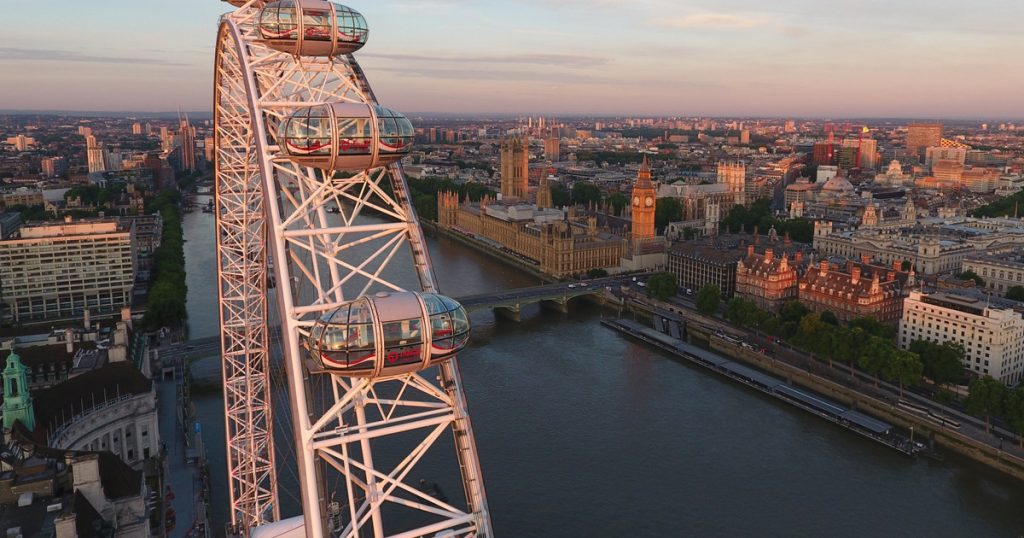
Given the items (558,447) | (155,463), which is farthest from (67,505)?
(558,447)

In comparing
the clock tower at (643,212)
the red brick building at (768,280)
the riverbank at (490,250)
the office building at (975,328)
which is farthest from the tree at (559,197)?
the office building at (975,328)

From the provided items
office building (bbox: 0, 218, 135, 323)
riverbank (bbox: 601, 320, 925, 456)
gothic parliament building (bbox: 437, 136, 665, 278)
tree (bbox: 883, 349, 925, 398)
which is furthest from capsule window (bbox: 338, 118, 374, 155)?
gothic parliament building (bbox: 437, 136, 665, 278)

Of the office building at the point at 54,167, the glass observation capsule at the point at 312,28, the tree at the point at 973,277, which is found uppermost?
the glass observation capsule at the point at 312,28

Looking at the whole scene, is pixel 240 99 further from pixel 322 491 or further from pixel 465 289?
pixel 465 289

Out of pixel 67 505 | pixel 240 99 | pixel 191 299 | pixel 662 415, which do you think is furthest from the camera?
pixel 191 299

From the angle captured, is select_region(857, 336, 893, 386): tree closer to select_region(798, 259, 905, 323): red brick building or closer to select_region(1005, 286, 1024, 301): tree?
select_region(798, 259, 905, 323): red brick building

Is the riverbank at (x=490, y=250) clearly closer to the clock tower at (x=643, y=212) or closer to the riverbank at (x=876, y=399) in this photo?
the clock tower at (x=643, y=212)

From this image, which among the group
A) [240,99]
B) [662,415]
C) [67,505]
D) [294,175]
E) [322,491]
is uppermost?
[240,99]

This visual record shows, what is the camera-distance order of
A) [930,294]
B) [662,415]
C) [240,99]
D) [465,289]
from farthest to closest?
1. [465,289]
2. [930,294]
3. [662,415]
4. [240,99]
